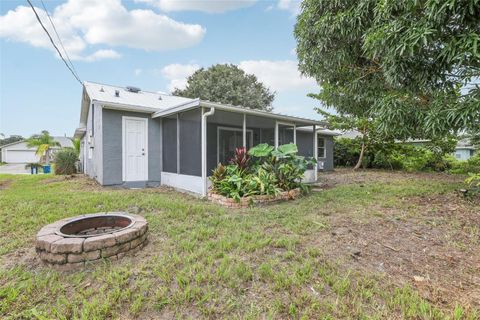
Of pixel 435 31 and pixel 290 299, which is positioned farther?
pixel 435 31

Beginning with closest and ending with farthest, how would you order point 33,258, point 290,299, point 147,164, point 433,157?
point 290,299, point 33,258, point 147,164, point 433,157

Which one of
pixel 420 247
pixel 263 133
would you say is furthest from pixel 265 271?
pixel 263 133

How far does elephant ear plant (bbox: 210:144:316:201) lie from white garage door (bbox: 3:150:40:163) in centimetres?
3414

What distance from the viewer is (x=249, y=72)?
24281 millimetres

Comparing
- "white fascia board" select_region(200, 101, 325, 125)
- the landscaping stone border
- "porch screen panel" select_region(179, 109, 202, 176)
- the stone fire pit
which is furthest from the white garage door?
the stone fire pit

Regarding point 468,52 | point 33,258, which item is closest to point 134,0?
point 33,258

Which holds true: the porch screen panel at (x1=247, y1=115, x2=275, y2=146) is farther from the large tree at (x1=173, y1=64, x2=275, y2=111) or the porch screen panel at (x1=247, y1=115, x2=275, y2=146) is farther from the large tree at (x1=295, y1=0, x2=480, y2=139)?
the large tree at (x1=173, y1=64, x2=275, y2=111)

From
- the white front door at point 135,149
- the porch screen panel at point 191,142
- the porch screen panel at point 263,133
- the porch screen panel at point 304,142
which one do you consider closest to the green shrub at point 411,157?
the porch screen panel at point 304,142

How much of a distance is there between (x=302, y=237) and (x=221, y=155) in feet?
19.0

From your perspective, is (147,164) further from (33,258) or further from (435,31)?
(435,31)

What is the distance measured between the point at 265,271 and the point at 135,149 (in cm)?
653

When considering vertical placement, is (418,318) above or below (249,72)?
below

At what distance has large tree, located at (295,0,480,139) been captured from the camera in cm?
357

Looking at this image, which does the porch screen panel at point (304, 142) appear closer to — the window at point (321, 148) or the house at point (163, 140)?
the window at point (321, 148)
